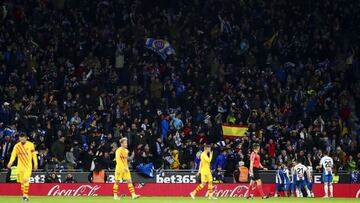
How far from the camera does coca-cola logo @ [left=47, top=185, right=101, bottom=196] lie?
133ft

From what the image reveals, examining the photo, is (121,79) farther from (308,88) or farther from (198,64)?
(308,88)

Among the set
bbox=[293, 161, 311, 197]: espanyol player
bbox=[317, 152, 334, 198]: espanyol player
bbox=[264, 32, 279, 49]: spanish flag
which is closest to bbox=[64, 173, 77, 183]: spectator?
bbox=[293, 161, 311, 197]: espanyol player

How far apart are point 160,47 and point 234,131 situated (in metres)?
7.32

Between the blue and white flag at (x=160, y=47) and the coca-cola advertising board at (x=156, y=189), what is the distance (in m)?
10.6

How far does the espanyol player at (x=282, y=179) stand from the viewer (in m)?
40.9

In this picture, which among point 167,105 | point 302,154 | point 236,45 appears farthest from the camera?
point 236,45

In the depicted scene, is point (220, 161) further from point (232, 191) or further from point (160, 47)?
point (160, 47)

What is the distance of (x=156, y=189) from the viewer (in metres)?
41.1

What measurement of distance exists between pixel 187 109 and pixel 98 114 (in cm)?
461

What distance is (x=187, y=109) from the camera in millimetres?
46125

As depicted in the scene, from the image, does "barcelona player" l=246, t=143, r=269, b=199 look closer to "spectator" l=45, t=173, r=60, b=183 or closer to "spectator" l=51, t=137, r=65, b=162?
"spectator" l=45, t=173, r=60, b=183

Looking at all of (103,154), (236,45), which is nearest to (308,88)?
(236,45)

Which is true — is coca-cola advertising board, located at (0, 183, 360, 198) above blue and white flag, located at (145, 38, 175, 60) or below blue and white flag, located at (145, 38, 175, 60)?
below

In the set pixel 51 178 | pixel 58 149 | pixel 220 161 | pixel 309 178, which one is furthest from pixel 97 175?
pixel 309 178
